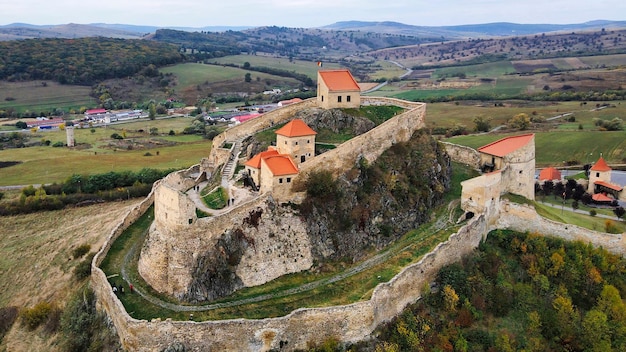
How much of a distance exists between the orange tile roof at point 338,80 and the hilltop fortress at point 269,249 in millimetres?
5171

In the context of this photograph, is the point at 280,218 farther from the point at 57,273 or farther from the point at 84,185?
the point at 84,185

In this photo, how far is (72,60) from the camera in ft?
474

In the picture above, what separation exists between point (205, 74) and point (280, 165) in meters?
129

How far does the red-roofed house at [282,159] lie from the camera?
3334cm

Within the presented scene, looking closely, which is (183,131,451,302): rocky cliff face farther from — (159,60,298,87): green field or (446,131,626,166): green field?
(159,60,298,87): green field

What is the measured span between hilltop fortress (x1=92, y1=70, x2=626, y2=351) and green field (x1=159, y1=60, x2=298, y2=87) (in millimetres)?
112048

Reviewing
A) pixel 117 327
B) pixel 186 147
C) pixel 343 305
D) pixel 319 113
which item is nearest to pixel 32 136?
pixel 186 147

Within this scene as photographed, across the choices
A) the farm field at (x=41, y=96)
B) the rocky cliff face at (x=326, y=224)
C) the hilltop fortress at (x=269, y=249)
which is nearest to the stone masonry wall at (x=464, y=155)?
the hilltop fortress at (x=269, y=249)

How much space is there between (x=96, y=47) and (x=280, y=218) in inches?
5799

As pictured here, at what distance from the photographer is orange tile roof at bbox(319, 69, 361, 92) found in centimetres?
4366

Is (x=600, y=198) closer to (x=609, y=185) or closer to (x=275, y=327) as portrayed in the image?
(x=609, y=185)

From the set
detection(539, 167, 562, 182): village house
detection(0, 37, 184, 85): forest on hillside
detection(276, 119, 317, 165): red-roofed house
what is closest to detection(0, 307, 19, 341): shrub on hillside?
detection(276, 119, 317, 165): red-roofed house

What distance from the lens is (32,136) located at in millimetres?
91188

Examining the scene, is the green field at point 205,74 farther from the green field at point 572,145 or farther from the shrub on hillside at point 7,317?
the shrub on hillside at point 7,317
